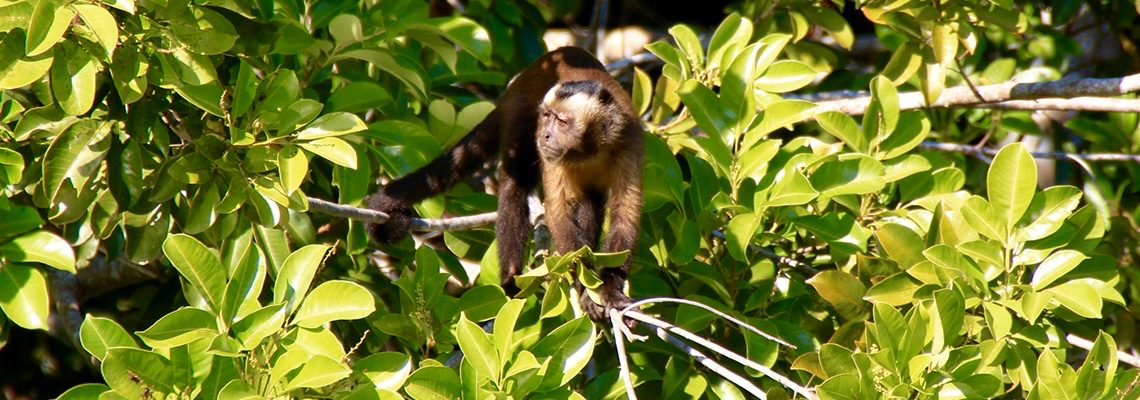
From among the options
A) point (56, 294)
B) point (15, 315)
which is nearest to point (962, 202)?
point (15, 315)

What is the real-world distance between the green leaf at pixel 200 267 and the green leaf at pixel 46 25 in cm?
48

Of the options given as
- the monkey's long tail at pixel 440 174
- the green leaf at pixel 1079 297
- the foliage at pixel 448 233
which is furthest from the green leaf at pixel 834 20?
the green leaf at pixel 1079 297

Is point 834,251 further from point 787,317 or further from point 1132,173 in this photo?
point 1132,173

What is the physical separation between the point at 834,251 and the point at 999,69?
6.45 feet

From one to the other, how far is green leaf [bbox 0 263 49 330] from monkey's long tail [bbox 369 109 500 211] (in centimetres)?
124

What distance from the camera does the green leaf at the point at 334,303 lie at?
240cm

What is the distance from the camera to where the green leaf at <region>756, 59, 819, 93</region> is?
3.63m

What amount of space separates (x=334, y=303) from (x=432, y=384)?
0.28 meters

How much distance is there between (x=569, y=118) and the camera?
372 centimetres

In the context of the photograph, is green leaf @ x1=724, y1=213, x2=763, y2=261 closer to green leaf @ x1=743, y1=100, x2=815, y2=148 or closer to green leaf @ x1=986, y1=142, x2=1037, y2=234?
green leaf @ x1=743, y1=100, x2=815, y2=148

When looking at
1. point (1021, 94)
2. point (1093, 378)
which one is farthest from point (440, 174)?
point (1093, 378)

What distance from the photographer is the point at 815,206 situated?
3504 mm

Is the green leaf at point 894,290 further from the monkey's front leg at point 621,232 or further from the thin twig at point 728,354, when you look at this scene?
the monkey's front leg at point 621,232

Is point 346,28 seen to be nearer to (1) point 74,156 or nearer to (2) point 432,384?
(1) point 74,156
